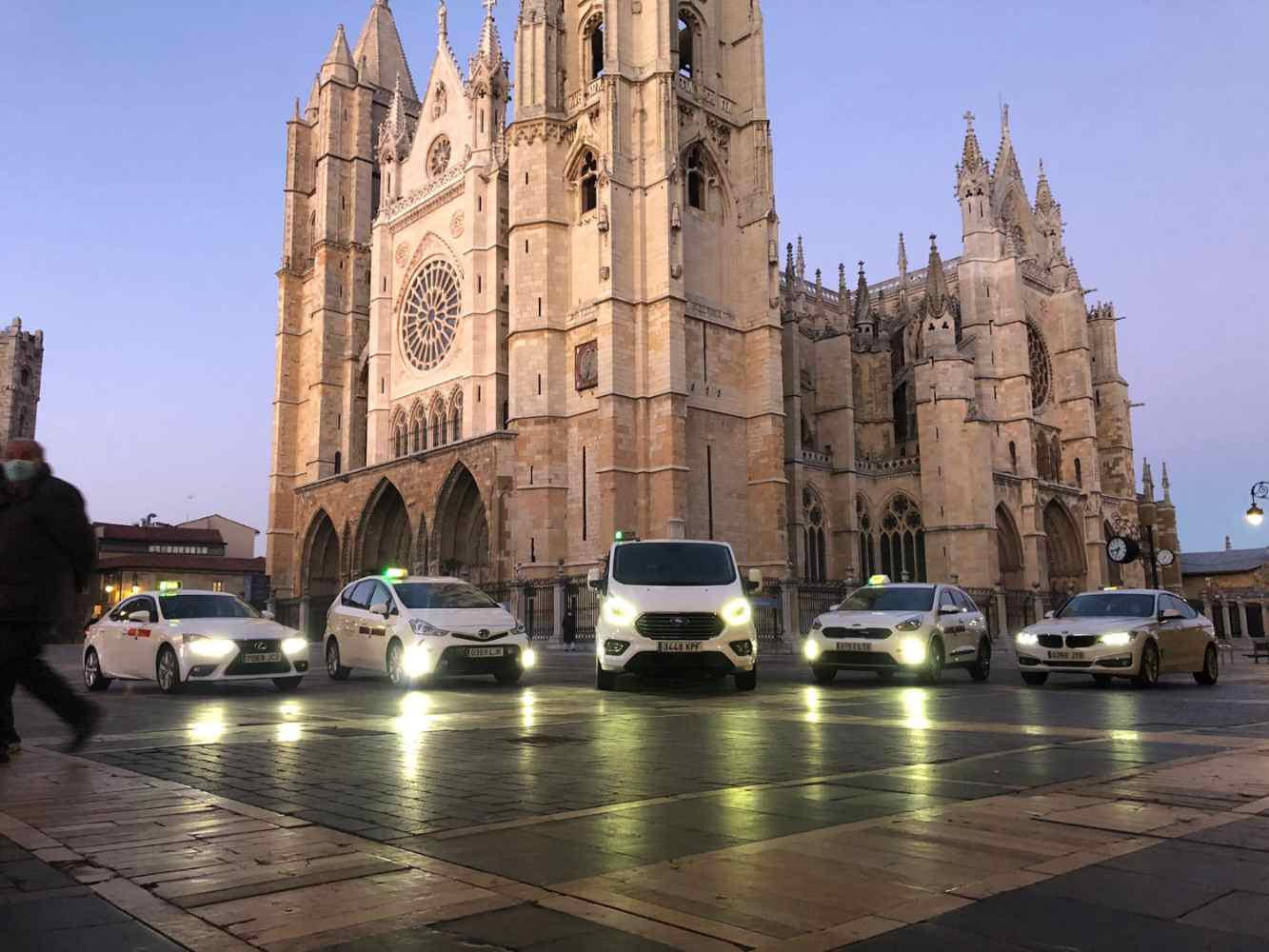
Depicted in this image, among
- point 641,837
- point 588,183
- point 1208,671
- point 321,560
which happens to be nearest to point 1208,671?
point 1208,671

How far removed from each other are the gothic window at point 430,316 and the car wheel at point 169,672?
90.1 feet

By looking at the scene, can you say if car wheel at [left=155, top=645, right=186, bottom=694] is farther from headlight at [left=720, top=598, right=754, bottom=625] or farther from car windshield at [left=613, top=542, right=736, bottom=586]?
headlight at [left=720, top=598, right=754, bottom=625]

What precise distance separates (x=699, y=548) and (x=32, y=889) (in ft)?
34.3

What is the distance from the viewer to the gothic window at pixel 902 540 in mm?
41438

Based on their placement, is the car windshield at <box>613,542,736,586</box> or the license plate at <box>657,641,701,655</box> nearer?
the license plate at <box>657,641,701,655</box>

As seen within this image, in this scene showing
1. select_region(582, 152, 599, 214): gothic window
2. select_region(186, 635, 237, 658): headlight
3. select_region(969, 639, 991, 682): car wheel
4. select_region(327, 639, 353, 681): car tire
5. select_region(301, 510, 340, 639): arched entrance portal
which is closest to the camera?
select_region(186, 635, 237, 658): headlight

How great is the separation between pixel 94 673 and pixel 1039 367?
1673 inches

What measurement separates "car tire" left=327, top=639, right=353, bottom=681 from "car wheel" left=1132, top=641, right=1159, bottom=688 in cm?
1073

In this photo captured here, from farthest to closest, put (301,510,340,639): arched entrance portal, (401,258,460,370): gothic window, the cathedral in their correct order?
1. (301,510,340,639): arched entrance portal
2. (401,258,460,370): gothic window
3. the cathedral

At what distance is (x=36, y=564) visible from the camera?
6.14m

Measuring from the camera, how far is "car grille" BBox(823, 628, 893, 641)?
13672mm

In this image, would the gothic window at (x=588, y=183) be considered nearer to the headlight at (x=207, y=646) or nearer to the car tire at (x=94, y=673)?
the car tire at (x=94, y=673)

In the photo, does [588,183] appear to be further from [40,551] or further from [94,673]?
[40,551]

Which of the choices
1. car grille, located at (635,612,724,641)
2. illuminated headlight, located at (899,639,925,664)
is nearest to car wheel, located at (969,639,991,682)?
illuminated headlight, located at (899,639,925,664)
